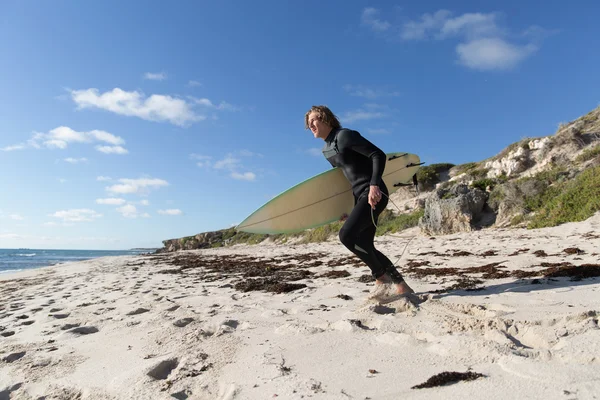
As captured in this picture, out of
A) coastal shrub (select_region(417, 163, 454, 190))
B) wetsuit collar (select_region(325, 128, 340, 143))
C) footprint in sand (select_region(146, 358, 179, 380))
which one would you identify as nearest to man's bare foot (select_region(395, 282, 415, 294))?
wetsuit collar (select_region(325, 128, 340, 143))

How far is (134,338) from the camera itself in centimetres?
308

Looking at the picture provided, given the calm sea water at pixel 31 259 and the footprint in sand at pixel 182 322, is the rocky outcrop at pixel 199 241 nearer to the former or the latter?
the calm sea water at pixel 31 259

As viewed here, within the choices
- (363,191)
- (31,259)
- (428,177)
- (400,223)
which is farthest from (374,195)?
(31,259)

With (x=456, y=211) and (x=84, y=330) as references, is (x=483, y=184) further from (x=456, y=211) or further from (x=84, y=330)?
(x=84, y=330)

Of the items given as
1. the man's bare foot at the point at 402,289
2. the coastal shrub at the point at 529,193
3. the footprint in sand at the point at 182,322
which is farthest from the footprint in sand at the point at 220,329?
the coastal shrub at the point at 529,193

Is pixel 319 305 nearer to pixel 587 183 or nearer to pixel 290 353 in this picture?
pixel 290 353

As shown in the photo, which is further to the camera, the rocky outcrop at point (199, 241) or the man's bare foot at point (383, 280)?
the rocky outcrop at point (199, 241)

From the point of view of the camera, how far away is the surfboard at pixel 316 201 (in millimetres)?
5383

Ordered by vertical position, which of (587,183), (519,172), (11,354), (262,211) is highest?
(519,172)

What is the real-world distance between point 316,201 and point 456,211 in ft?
36.4

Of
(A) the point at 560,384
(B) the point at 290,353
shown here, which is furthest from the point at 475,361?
(B) the point at 290,353

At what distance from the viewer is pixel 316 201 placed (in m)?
5.60

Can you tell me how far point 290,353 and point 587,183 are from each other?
1404cm

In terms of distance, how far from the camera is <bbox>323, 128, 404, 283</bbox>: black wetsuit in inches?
143
